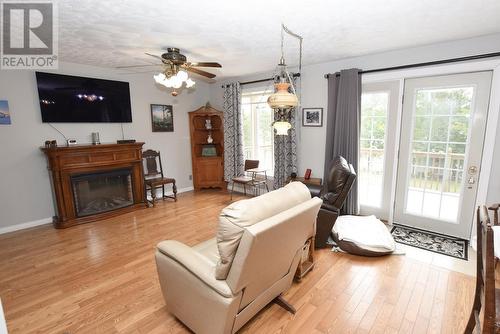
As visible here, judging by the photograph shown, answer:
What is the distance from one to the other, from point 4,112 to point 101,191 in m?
1.62

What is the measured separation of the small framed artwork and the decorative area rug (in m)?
5.43

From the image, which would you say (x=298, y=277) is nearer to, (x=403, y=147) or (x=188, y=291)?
(x=188, y=291)

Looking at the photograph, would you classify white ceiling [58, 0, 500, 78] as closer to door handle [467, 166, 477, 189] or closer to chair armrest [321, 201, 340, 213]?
door handle [467, 166, 477, 189]

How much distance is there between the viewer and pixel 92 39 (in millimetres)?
2830

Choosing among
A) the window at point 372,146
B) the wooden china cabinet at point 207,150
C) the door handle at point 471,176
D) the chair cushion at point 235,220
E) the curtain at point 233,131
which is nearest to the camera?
the chair cushion at point 235,220

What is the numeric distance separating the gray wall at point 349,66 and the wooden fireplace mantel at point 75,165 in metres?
2.73

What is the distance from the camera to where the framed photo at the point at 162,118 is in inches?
193

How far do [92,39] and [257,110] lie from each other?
Result: 3.04 meters

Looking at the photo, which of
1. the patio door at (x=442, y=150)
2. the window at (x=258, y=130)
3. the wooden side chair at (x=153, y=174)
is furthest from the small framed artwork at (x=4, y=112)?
the patio door at (x=442, y=150)

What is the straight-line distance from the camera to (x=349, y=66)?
372 centimetres

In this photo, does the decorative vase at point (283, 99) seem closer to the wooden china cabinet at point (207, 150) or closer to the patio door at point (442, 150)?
the patio door at point (442, 150)

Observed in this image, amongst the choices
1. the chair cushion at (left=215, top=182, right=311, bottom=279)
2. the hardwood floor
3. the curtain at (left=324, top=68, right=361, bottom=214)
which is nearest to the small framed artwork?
the hardwood floor

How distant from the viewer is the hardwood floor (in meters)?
1.90

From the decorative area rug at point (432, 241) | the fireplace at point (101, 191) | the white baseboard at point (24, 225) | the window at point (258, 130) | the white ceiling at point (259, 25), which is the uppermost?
the white ceiling at point (259, 25)
